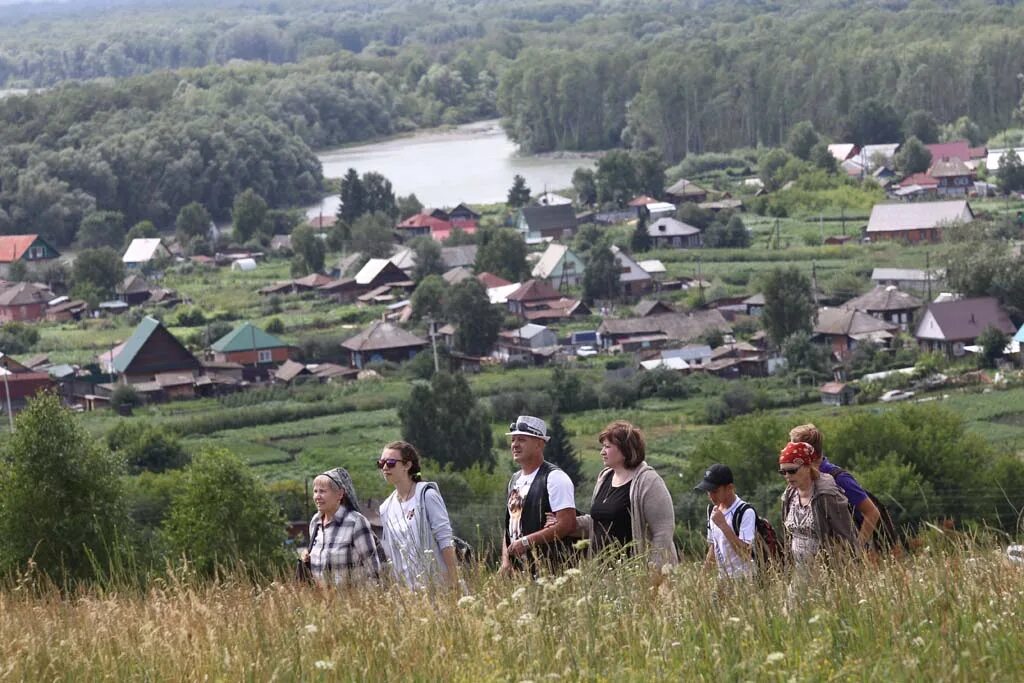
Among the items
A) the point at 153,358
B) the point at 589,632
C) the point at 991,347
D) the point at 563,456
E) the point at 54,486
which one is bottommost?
the point at 991,347

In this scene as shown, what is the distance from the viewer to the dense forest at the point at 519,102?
4812cm

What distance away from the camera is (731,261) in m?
32.7

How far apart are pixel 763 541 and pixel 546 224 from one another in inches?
1369

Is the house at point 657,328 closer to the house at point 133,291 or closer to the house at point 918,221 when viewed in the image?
the house at point 918,221

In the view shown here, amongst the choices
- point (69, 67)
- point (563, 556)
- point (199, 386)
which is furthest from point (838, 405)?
point (69, 67)

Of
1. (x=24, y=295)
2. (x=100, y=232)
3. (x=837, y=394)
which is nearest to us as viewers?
(x=837, y=394)

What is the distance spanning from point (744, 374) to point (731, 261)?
9767 mm

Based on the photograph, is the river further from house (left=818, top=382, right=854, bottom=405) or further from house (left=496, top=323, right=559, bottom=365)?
house (left=818, top=382, right=854, bottom=405)

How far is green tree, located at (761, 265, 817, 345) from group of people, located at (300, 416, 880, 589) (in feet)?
67.5

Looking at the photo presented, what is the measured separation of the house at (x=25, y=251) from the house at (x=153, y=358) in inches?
538

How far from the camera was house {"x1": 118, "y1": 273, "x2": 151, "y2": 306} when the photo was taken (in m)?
32.4

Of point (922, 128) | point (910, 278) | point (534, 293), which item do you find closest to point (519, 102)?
point (922, 128)

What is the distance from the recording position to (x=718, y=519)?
3918mm

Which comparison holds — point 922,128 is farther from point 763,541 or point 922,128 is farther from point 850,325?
point 763,541
